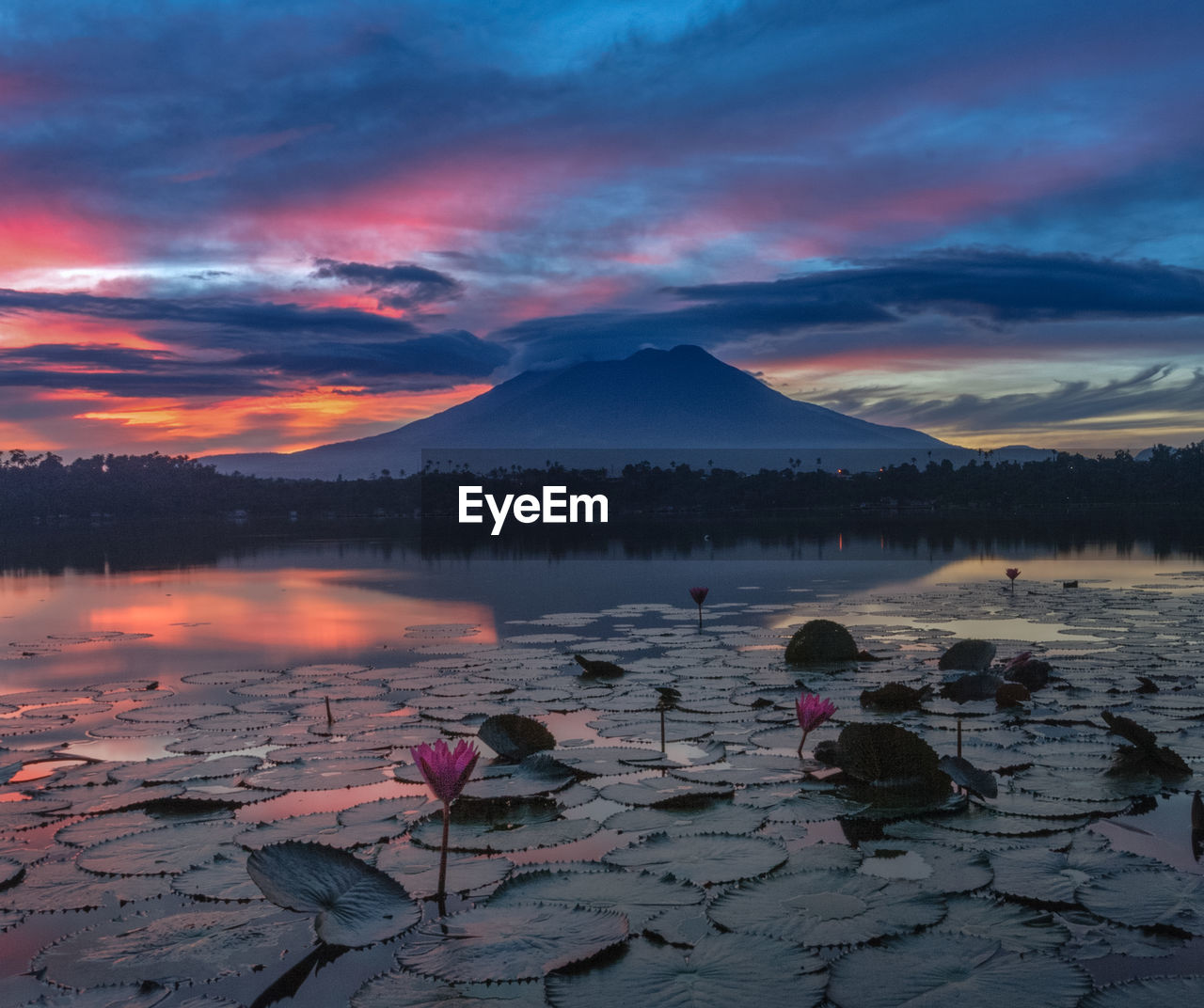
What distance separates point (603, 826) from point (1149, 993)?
221cm

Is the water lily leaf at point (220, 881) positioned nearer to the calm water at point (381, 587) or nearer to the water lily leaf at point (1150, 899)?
the water lily leaf at point (1150, 899)

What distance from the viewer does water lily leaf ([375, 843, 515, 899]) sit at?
3539 millimetres

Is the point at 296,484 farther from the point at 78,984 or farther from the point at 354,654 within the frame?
the point at 78,984

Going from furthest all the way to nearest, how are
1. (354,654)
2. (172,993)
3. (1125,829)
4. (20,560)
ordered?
(20,560) < (354,654) < (1125,829) < (172,993)

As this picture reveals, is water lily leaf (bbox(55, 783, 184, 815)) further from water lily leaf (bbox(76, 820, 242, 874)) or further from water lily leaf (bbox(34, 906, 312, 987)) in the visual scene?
water lily leaf (bbox(34, 906, 312, 987))

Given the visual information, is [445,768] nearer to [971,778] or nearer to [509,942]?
[509,942]

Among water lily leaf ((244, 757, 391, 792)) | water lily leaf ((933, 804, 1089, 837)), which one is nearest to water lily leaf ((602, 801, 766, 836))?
water lily leaf ((933, 804, 1089, 837))

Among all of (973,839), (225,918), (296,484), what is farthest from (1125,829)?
(296,484)

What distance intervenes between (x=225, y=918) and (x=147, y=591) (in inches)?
713

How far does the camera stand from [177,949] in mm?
3098

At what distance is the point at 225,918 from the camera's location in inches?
131

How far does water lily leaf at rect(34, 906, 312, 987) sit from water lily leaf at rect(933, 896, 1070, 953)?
2.17 metres

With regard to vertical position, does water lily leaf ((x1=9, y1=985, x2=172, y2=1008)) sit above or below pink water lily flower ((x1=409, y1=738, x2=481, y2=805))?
below

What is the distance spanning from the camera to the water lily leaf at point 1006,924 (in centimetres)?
299
